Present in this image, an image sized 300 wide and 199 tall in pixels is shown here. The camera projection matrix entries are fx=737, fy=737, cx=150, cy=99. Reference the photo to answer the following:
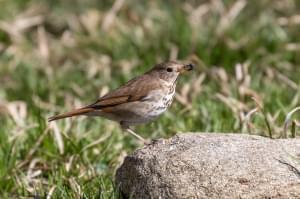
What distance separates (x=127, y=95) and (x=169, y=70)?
1.76ft

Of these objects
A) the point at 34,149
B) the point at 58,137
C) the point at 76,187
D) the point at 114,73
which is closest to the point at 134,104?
the point at 76,187

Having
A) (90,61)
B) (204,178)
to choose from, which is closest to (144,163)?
(204,178)

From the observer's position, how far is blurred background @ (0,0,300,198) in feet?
22.0

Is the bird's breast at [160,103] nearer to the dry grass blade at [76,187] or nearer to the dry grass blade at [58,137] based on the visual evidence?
the dry grass blade at [76,187]

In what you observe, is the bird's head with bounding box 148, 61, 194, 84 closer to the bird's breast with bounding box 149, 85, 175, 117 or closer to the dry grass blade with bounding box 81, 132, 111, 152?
the bird's breast with bounding box 149, 85, 175, 117

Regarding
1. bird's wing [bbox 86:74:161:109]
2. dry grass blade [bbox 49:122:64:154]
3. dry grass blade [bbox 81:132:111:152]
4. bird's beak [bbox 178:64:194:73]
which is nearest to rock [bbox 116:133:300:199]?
bird's wing [bbox 86:74:161:109]

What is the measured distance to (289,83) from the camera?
330 inches

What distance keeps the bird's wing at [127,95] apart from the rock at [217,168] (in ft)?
3.71

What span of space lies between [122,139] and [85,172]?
99 cm

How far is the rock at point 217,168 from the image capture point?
4477 mm

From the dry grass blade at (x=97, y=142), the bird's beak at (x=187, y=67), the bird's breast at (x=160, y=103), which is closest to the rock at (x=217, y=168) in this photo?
the bird's breast at (x=160, y=103)

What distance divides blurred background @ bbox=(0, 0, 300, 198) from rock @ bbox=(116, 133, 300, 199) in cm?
41

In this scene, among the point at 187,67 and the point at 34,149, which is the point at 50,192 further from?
the point at 187,67

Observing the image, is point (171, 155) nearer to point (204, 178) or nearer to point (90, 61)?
point (204, 178)
